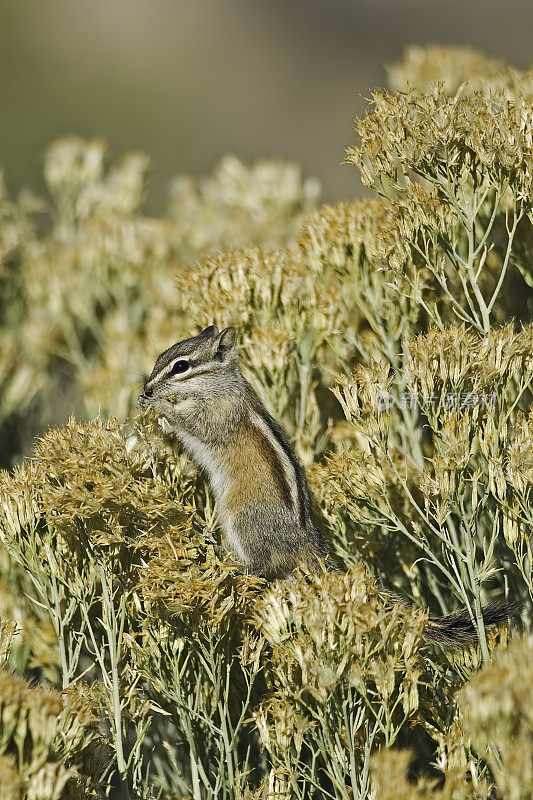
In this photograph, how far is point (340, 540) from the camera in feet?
13.5

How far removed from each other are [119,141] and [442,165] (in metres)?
17.1

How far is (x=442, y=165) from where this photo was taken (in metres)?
3.73

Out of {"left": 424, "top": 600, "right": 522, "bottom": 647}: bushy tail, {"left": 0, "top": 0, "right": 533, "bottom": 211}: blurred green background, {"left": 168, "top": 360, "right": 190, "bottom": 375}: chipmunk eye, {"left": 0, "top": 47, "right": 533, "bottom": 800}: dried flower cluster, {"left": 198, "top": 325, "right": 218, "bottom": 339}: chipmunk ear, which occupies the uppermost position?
{"left": 0, "top": 0, "right": 533, "bottom": 211}: blurred green background

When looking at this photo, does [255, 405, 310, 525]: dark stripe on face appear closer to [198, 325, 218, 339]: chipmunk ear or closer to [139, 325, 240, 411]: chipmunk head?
[139, 325, 240, 411]: chipmunk head

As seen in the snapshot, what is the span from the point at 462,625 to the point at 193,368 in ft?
5.94

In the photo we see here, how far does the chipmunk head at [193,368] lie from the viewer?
4.29 metres

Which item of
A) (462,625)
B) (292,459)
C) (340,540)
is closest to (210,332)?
(292,459)

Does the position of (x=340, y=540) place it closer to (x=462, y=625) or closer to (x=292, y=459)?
(x=292, y=459)

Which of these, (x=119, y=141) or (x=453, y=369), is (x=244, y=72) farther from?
(x=453, y=369)

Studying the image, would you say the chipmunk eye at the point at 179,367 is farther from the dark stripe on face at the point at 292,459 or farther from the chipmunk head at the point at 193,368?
the dark stripe on face at the point at 292,459

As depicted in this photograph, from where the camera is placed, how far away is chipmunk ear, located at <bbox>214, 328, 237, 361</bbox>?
423 cm

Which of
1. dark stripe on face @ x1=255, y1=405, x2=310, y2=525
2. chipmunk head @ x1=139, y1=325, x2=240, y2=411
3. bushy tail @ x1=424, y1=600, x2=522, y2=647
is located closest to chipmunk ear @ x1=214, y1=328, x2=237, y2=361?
chipmunk head @ x1=139, y1=325, x2=240, y2=411

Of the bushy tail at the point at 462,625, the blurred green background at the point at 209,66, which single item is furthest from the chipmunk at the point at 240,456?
the blurred green background at the point at 209,66

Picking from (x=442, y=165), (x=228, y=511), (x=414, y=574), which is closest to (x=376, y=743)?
(x=414, y=574)
